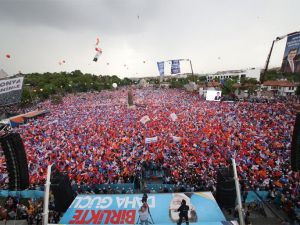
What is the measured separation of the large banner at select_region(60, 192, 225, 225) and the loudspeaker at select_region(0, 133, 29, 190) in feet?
7.18

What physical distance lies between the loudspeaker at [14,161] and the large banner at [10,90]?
466cm

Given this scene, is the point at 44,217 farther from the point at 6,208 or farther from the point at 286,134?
the point at 286,134

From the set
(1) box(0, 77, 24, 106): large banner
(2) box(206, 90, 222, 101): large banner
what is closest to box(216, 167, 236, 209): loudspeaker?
(1) box(0, 77, 24, 106): large banner

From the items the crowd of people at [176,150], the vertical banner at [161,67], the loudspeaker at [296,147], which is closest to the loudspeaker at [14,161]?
the crowd of people at [176,150]

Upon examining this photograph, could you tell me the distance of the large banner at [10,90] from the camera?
1130cm

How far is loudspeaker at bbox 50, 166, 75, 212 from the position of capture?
9.09m

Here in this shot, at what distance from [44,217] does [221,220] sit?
6.16 meters

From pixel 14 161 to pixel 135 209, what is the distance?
16.1 feet

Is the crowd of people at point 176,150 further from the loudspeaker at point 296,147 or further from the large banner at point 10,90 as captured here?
the large banner at point 10,90

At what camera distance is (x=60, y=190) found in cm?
917

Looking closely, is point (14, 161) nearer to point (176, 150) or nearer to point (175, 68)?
point (176, 150)

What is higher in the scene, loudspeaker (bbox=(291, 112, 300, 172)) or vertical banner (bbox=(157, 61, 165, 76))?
vertical banner (bbox=(157, 61, 165, 76))

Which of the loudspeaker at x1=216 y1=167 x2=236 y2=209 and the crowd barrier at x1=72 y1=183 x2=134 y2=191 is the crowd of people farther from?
the loudspeaker at x1=216 y1=167 x2=236 y2=209

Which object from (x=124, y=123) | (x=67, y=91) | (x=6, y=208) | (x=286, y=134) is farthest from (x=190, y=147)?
(x=67, y=91)
